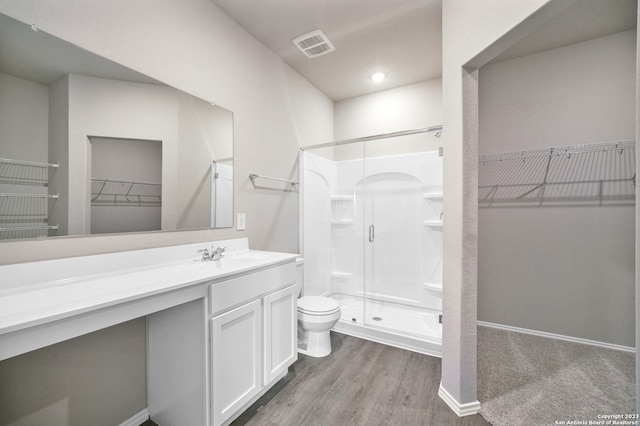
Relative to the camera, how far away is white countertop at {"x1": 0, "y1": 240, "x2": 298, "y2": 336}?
2.79 feet

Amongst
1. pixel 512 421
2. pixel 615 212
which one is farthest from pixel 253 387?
pixel 615 212

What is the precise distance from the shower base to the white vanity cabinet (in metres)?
0.91

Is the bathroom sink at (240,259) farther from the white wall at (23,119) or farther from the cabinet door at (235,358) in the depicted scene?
the white wall at (23,119)

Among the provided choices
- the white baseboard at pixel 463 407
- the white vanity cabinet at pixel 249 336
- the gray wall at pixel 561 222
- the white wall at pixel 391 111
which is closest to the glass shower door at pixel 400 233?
the white wall at pixel 391 111

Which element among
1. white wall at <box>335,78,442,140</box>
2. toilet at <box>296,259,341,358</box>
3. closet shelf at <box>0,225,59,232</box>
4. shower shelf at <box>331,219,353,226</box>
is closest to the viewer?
closet shelf at <box>0,225,59,232</box>

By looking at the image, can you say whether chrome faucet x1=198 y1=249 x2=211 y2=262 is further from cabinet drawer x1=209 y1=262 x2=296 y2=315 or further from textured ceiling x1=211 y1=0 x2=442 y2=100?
textured ceiling x1=211 y1=0 x2=442 y2=100

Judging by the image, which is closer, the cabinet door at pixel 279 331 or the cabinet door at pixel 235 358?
the cabinet door at pixel 235 358

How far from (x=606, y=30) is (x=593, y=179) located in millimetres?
1258

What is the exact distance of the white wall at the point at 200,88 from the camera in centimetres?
125

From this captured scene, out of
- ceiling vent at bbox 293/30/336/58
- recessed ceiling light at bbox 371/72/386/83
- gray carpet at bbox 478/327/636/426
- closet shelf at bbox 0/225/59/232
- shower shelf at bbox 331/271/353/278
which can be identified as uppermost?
recessed ceiling light at bbox 371/72/386/83

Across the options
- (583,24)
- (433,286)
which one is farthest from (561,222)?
(583,24)

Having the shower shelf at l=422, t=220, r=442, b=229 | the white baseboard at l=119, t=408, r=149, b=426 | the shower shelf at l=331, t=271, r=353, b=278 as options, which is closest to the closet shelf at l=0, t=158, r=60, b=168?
the white baseboard at l=119, t=408, r=149, b=426

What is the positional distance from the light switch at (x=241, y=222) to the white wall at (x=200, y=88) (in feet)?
0.14

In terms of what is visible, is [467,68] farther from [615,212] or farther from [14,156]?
[14,156]
